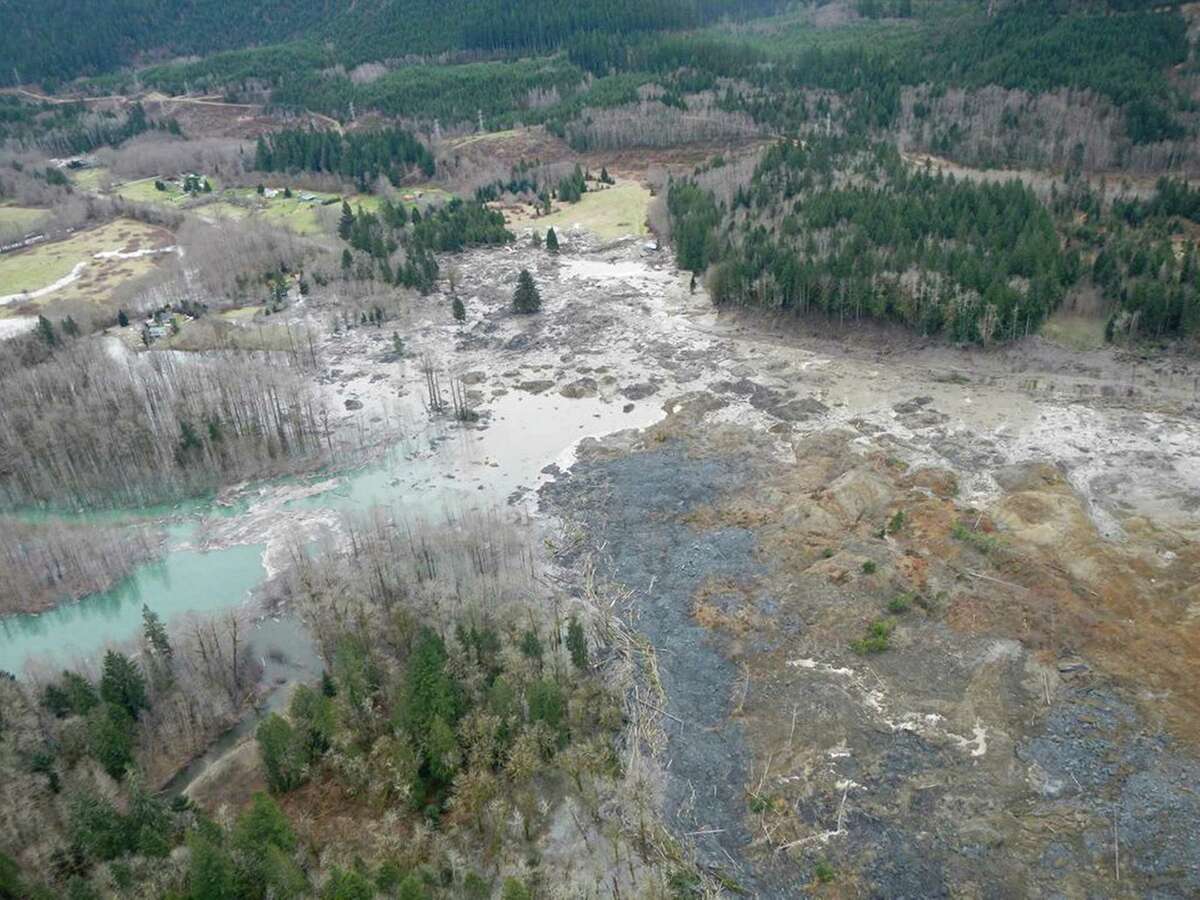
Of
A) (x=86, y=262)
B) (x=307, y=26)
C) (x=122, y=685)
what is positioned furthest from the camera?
(x=307, y=26)

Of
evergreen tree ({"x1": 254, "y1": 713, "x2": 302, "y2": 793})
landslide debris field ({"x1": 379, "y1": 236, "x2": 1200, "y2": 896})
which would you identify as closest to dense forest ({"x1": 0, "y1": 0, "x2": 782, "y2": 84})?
landslide debris field ({"x1": 379, "y1": 236, "x2": 1200, "y2": 896})

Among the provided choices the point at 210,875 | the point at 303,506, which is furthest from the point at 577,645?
the point at 303,506

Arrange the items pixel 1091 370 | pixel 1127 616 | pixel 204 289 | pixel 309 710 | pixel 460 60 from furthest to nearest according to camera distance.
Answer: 1. pixel 460 60
2. pixel 204 289
3. pixel 1091 370
4. pixel 1127 616
5. pixel 309 710

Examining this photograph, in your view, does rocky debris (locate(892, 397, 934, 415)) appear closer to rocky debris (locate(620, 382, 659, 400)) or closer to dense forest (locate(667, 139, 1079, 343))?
dense forest (locate(667, 139, 1079, 343))

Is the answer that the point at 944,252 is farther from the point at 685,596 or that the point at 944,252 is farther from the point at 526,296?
the point at 685,596

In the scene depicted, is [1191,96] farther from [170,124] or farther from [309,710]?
[170,124]

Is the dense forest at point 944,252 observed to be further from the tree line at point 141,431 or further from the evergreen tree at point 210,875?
the evergreen tree at point 210,875

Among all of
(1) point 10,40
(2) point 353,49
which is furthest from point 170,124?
(1) point 10,40
